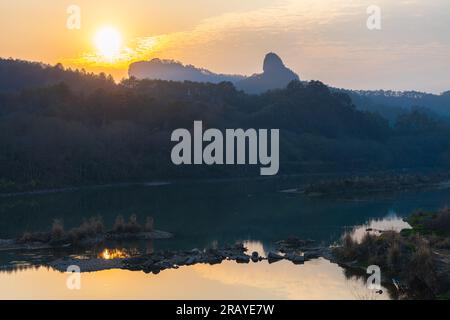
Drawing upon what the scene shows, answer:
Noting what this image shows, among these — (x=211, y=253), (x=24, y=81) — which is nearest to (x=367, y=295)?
(x=211, y=253)

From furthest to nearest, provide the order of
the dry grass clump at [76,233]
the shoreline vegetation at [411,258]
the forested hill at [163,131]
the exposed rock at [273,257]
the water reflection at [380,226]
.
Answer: the forested hill at [163,131] < the water reflection at [380,226] < the dry grass clump at [76,233] < the exposed rock at [273,257] < the shoreline vegetation at [411,258]

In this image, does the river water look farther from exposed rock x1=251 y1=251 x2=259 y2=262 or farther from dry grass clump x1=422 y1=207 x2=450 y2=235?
dry grass clump x1=422 y1=207 x2=450 y2=235

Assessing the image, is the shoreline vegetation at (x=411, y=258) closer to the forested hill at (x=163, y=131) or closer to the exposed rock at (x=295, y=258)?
the exposed rock at (x=295, y=258)

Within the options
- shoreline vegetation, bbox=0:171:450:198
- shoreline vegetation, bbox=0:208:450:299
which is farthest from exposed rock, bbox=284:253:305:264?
shoreline vegetation, bbox=0:171:450:198

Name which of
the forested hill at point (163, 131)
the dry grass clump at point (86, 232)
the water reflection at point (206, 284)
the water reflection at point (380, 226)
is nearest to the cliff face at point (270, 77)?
the forested hill at point (163, 131)

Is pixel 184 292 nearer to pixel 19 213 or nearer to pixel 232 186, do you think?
pixel 19 213
